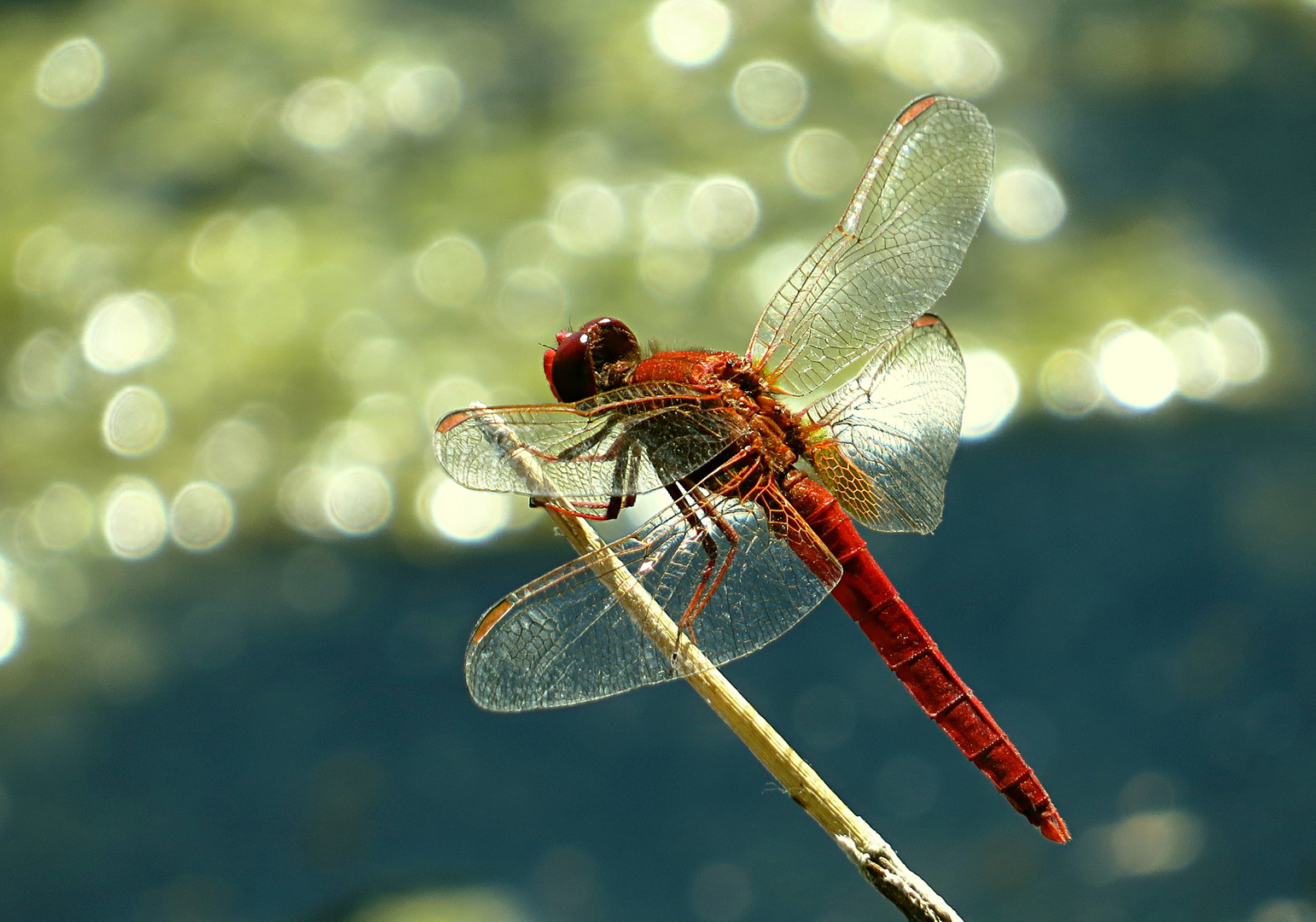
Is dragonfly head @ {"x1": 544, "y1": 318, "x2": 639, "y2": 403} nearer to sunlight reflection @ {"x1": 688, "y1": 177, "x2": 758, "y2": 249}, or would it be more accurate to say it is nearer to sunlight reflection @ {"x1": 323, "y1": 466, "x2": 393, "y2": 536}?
sunlight reflection @ {"x1": 323, "y1": 466, "x2": 393, "y2": 536}

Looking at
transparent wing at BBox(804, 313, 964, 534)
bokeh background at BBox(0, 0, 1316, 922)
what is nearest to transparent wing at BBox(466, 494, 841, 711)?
transparent wing at BBox(804, 313, 964, 534)

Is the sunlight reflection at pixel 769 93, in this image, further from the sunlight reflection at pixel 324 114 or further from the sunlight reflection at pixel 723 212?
the sunlight reflection at pixel 324 114

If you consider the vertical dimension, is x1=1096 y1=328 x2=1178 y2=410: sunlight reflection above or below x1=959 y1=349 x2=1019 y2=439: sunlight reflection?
below

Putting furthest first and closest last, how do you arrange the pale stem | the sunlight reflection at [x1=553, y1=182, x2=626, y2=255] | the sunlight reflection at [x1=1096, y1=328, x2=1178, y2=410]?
the sunlight reflection at [x1=553, y1=182, x2=626, y2=255] < the sunlight reflection at [x1=1096, y1=328, x2=1178, y2=410] < the pale stem

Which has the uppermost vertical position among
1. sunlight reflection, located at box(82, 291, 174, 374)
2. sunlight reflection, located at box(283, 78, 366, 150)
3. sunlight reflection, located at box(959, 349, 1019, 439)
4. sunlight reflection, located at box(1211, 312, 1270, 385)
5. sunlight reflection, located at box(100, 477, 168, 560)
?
sunlight reflection, located at box(283, 78, 366, 150)

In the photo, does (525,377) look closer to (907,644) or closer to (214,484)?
(214,484)

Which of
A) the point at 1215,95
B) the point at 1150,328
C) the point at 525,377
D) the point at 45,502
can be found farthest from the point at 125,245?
the point at 1215,95

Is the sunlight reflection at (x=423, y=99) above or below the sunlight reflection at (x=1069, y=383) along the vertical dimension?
above

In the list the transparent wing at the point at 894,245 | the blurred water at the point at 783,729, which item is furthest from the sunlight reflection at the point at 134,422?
the transparent wing at the point at 894,245
